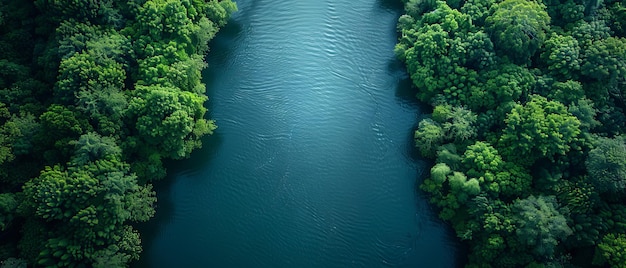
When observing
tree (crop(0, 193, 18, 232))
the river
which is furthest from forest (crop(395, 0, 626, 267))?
tree (crop(0, 193, 18, 232))

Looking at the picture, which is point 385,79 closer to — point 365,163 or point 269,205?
point 365,163

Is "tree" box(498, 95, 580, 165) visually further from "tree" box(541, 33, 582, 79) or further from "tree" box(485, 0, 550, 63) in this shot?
"tree" box(485, 0, 550, 63)

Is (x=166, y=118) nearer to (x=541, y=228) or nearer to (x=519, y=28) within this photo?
(x=541, y=228)

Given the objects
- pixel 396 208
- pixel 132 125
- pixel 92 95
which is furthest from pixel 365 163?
pixel 92 95

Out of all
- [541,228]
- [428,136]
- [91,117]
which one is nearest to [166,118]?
[91,117]

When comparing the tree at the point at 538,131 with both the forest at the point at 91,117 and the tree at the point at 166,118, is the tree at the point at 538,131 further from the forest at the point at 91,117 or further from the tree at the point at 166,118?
the tree at the point at 166,118
